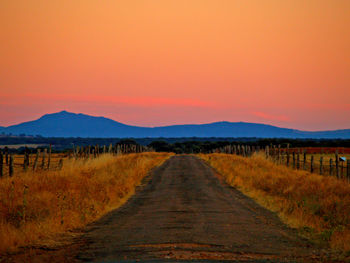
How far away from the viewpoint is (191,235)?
1045 centimetres

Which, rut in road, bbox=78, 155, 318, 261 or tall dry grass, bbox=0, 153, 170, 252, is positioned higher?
tall dry grass, bbox=0, 153, 170, 252

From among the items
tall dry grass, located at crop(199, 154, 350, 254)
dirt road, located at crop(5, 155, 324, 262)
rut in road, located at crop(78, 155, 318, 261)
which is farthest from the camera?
tall dry grass, located at crop(199, 154, 350, 254)

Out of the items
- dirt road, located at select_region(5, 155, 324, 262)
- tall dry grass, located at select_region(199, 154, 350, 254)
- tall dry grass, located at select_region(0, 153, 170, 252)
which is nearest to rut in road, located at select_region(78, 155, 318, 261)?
dirt road, located at select_region(5, 155, 324, 262)

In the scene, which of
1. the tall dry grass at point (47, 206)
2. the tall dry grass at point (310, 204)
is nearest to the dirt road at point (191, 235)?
the tall dry grass at point (310, 204)

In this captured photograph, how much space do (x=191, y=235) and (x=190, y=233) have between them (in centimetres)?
26

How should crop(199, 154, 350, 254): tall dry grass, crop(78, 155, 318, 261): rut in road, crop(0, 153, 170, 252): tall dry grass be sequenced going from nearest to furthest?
Answer: 1. crop(78, 155, 318, 261): rut in road
2. crop(0, 153, 170, 252): tall dry grass
3. crop(199, 154, 350, 254): tall dry grass

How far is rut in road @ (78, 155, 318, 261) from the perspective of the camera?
888 centimetres

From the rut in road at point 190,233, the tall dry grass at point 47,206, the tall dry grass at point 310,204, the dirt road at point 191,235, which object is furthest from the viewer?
the tall dry grass at point 310,204

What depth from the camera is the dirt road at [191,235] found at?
873cm

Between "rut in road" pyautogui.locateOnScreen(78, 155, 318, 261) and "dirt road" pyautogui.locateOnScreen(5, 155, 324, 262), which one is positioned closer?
"dirt road" pyautogui.locateOnScreen(5, 155, 324, 262)

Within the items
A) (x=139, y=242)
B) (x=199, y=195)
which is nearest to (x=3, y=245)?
(x=139, y=242)

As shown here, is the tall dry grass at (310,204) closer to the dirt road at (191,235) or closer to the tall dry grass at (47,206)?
the dirt road at (191,235)

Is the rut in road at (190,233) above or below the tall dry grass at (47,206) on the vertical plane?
below

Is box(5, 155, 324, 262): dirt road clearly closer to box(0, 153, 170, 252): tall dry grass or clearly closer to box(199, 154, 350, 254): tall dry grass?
box(199, 154, 350, 254): tall dry grass
